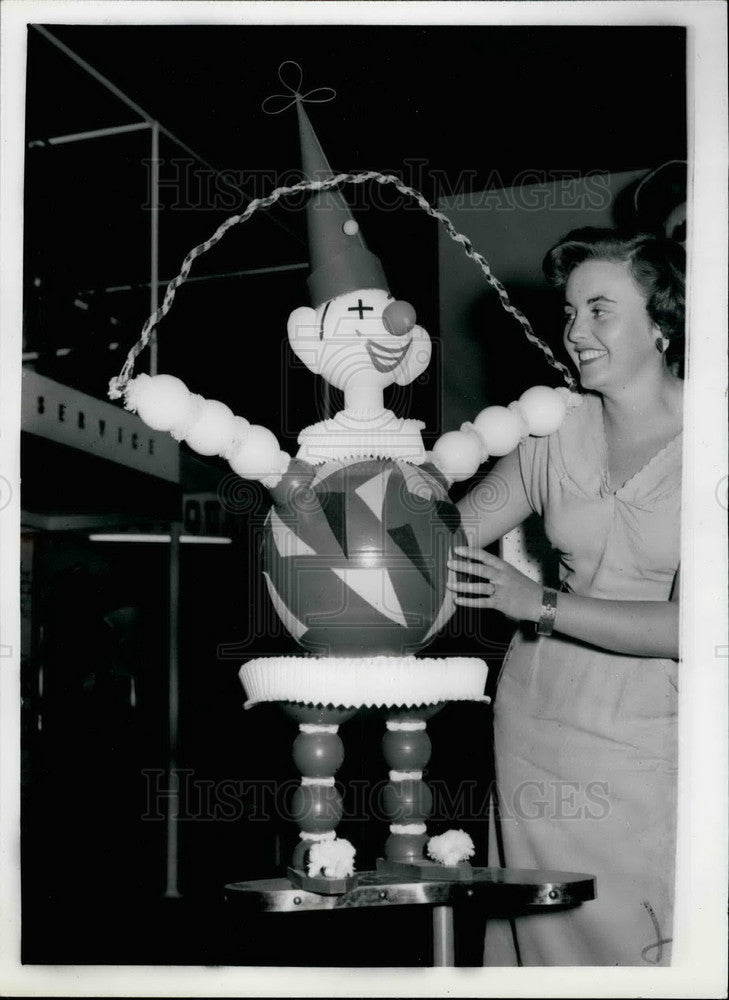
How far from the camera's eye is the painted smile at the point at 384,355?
1.29 metres

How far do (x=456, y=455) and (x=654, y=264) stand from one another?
398 mm

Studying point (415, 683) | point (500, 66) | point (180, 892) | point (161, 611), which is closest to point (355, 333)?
point (415, 683)

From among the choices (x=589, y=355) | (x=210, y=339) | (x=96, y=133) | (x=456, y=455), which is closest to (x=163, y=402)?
(x=456, y=455)

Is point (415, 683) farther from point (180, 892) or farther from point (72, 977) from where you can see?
point (180, 892)

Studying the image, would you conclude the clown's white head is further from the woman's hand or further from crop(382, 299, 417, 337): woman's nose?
the woman's hand

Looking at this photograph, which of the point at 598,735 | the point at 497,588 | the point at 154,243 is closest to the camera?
the point at 497,588

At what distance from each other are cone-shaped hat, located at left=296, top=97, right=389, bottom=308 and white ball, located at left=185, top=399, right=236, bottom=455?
0.20m

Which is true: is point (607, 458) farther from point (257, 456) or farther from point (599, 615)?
point (257, 456)

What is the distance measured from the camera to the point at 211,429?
1242mm

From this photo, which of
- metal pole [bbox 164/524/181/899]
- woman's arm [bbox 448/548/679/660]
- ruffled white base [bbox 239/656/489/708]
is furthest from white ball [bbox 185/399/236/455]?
metal pole [bbox 164/524/181/899]

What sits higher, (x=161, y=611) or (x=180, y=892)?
(x=161, y=611)

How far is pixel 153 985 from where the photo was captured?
4.19 feet

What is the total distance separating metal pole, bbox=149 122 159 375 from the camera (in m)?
1.85

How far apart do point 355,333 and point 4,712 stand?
0.64m
